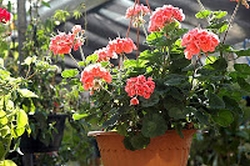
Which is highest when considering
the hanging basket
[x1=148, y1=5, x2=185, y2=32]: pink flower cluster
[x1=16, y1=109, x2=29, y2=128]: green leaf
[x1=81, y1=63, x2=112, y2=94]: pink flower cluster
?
[x1=148, y1=5, x2=185, y2=32]: pink flower cluster

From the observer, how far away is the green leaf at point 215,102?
1.82 metres

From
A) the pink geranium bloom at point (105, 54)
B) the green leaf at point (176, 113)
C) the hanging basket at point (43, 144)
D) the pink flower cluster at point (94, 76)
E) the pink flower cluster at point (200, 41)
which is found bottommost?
the hanging basket at point (43, 144)

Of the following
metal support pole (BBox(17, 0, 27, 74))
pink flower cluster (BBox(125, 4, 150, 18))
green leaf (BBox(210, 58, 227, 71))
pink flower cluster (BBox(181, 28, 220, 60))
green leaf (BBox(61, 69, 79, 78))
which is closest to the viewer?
pink flower cluster (BBox(181, 28, 220, 60))

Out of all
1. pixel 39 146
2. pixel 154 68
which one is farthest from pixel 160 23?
pixel 39 146

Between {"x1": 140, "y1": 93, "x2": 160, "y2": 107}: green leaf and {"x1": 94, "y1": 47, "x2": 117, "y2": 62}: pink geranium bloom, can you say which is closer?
{"x1": 140, "y1": 93, "x2": 160, "y2": 107}: green leaf

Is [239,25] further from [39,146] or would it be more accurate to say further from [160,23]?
[160,23]

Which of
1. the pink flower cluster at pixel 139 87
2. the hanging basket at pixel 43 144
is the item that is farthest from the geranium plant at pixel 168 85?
the hanging basket at pixel 43 144

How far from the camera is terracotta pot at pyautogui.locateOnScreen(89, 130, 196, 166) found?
1903mm

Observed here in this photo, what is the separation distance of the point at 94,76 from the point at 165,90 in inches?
10.0

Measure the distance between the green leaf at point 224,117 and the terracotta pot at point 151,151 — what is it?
A: 11cm

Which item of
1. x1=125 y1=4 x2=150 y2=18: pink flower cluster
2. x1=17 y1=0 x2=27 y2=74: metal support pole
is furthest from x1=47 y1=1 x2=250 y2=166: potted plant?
x1=17 y1=0 x2=27 y2=74: metal support pole

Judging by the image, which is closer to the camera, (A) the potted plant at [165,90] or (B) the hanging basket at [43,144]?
(A) the potted plant at [165,90]

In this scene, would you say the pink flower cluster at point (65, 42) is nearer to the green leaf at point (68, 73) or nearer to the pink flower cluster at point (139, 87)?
the green leaf at point (68, 73)

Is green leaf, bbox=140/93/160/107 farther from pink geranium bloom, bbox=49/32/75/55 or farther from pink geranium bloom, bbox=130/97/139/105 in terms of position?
pink geranium bloom, bbox=49/32/75/55
